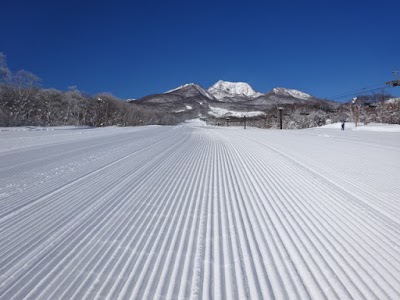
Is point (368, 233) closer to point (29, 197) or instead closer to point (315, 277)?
point (315, 277)

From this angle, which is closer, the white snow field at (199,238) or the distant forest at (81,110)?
the white snow field at (199,238)

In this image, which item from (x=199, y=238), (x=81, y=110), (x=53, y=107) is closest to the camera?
(x=199, y=238)

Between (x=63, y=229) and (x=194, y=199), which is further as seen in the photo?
(x=194, y=199)

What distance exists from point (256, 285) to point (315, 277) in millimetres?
492

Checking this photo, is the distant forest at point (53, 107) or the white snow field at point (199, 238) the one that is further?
the distant forest at point (53, 107)

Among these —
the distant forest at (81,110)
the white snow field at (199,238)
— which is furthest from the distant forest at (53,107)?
the white snow field at (199,238)

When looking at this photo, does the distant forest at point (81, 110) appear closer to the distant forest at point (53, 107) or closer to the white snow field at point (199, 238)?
the distant forest at point (53, 107)

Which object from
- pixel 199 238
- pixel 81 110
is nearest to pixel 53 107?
pixel 81 110

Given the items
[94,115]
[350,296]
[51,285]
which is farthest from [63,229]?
[94,115]

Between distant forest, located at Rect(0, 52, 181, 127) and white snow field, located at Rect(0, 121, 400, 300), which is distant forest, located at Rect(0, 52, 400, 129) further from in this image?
white snow field, located at Rect(0, 121, 400, 300)

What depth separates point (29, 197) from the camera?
4.60 metres

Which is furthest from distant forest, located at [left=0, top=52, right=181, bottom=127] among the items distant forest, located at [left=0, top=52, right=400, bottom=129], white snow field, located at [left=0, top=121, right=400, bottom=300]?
white snow field, located at [left=0, top=121, right=400, bottom=300]

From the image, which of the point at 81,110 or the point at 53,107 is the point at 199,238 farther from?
the point at 81,110

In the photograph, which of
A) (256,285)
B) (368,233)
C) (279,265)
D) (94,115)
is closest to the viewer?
(256,285)
